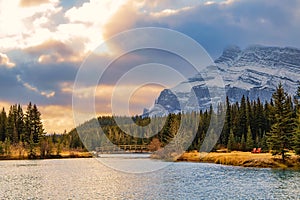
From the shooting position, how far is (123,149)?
18725 cm

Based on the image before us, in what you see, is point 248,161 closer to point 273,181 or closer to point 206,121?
point 273,181

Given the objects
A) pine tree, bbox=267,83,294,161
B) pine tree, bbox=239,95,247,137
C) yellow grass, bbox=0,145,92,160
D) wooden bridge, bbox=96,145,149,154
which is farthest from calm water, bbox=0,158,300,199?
wooden bridge, bbox=96,145,149,154

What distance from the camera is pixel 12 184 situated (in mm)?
47875

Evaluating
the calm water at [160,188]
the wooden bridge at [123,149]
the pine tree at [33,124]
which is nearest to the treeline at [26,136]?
the pine tree at [33,124]

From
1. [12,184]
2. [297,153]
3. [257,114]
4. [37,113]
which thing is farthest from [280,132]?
[37,113]

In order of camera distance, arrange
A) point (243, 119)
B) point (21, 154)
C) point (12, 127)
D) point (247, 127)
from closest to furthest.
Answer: point (21, 154)
point (247, 127)
point (243, 119)
point (12, 127)

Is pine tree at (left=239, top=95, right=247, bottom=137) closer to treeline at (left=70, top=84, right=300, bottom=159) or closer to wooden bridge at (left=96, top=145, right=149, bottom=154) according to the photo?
treeline at (left=70, top=84, right=300, bottom=159)

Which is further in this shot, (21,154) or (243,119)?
(243,119)

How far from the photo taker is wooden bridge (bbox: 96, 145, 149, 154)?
589 ft

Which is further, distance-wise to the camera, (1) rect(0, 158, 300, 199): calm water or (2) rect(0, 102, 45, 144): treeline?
(2) rect(0, 102, 45, 144): treeline

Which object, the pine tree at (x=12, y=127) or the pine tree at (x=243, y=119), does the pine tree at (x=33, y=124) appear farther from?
the pine tree at (x=243, y=119)

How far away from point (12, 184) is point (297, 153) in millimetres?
41918

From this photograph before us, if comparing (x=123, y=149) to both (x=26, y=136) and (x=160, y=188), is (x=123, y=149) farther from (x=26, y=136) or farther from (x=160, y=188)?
(x=160, y=188)

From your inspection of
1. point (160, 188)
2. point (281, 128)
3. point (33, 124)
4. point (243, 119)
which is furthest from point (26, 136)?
point (160, 188)
